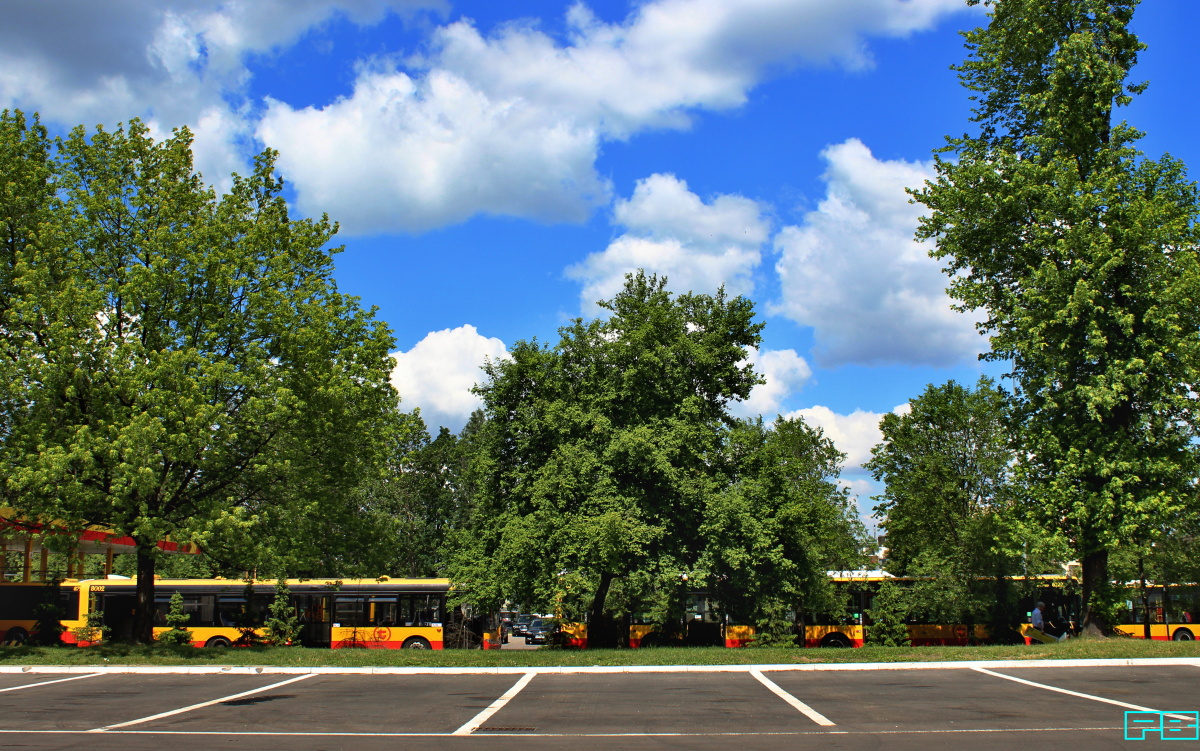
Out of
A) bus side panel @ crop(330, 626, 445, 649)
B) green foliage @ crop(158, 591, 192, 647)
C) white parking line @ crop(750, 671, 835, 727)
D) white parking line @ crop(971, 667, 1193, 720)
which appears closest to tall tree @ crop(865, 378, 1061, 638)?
white parking line @ crop(971, 667, 1193, 720)

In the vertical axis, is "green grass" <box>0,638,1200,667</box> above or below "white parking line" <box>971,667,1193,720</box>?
below

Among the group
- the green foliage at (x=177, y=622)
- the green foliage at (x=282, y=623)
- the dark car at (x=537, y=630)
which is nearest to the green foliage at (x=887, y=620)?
the green foliage at (x=282, y=623)

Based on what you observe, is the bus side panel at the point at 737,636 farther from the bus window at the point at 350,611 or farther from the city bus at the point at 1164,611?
the city bus at the point at 1164,611

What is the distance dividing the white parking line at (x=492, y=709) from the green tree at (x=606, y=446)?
19.8 feet

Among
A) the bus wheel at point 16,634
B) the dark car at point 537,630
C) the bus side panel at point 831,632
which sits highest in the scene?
the bus side panel at point 831,632

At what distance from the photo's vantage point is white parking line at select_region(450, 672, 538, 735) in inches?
465

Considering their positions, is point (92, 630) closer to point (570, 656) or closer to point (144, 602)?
point (144, 602)

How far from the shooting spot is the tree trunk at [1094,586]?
74.9ft

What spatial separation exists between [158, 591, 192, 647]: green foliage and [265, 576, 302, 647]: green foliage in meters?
2.69

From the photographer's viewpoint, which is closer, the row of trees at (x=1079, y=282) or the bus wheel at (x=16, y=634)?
the row of trees at (x=1079, y=282)

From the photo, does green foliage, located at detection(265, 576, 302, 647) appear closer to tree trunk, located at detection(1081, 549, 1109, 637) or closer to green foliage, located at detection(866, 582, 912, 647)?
green foliage, located at detection(866, 582, 912, 647)

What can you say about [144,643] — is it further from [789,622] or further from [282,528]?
[789,622]

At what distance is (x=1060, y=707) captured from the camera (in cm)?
1273

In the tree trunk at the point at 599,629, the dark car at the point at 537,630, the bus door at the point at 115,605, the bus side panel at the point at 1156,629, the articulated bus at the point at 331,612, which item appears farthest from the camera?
the dark car at the point at 537,630
